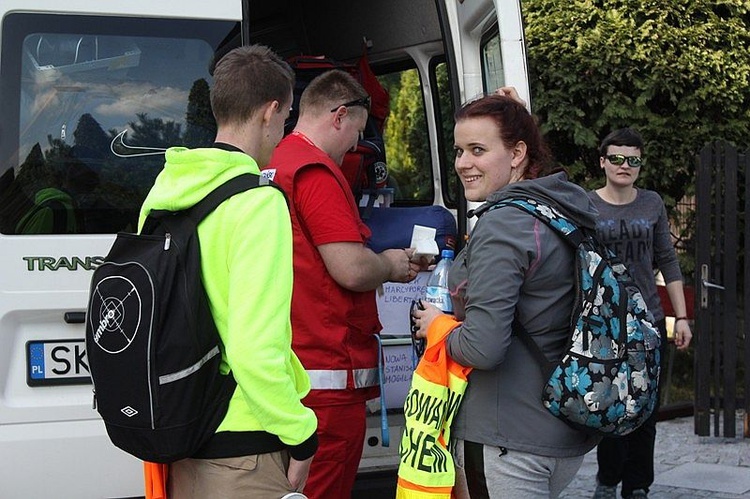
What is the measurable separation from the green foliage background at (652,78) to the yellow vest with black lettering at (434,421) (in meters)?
6.41

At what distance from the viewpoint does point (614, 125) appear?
9438 mm

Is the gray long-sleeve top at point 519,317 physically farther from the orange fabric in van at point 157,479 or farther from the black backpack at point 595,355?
the orange fabric in van at point 157,479

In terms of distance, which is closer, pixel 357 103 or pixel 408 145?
pixel 357 103

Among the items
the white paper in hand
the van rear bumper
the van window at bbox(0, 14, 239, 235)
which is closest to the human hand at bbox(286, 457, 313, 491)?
the van rear bumper

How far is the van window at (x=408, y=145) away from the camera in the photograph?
5.98 metres

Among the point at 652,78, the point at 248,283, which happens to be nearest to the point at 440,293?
the point at 248,283

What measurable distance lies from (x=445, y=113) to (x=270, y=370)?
12.0 feet

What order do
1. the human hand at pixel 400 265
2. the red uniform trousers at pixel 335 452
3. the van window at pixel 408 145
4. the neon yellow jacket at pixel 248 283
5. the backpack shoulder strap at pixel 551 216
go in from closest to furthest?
the neon yellow jacket at pixel 248 283 → the backpack shoulder strap at pixel 551 216 → the red uniform trousers at pixel 335 452 → the human hand at pixel 400 265 → the van window at pixel 408 145

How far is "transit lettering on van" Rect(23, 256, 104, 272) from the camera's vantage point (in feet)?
12.0

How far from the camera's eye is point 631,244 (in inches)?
215

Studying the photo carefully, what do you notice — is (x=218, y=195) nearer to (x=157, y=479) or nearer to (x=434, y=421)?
(x=157, y=479)

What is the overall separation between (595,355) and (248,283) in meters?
0.97

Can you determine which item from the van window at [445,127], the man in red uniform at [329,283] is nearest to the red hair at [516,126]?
the man in red uniform at [329,283]

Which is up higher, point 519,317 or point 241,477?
point 519,317
